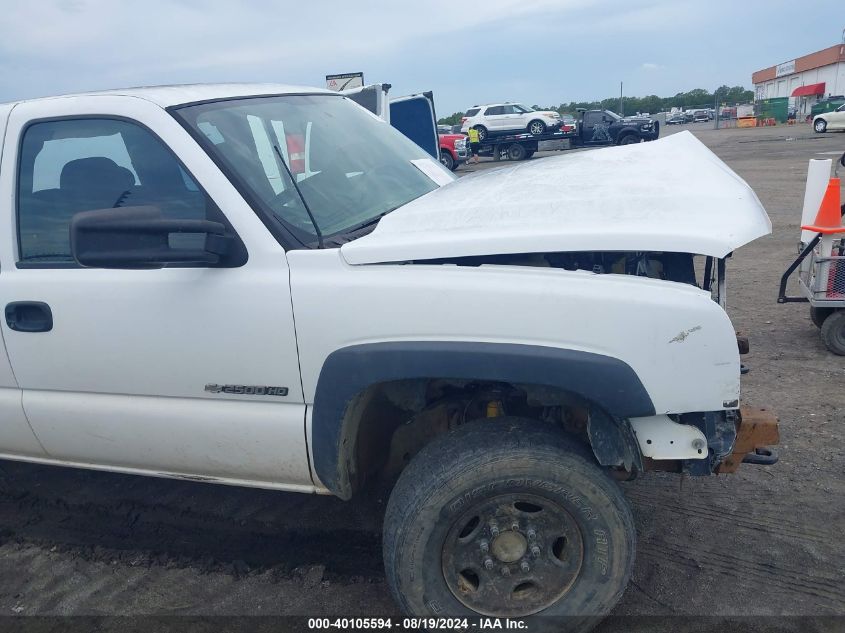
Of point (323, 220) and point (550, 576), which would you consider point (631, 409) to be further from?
point (323, 220)

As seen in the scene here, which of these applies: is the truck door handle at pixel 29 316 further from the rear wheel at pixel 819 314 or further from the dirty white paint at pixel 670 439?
the rear wheel at pixel 819 314

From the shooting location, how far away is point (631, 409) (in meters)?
2.17

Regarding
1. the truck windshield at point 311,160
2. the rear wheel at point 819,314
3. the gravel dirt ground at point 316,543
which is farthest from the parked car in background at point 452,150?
the truck windshield at point 311,160

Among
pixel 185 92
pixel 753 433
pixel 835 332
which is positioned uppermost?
pixel 185 92

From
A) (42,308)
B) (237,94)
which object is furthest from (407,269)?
(42,308)

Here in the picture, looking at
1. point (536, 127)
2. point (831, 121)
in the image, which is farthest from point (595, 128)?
point (831, 121)

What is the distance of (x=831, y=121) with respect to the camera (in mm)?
32375

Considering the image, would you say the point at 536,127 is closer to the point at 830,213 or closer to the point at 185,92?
the point at 830,213

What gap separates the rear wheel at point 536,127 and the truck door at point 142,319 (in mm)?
29578

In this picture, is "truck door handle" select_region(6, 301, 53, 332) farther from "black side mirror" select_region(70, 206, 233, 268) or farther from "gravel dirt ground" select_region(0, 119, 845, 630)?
"gravel dirt ground" select_region(0, 119, 845, 630)

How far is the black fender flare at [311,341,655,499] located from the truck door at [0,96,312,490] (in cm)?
19

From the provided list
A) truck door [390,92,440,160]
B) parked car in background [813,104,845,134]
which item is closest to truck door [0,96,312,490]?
truck door [390,92,440,160]

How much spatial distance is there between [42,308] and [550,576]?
220 cm

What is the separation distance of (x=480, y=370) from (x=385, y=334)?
13.2 inches
